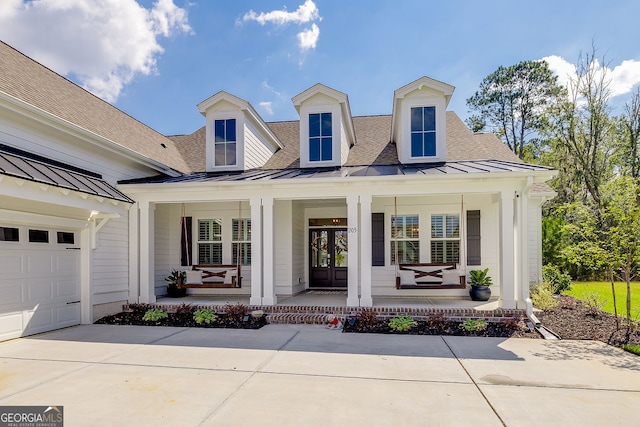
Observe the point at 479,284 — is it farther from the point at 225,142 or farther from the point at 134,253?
the point at 134,253

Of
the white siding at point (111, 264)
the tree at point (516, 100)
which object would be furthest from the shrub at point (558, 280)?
the tree at point (516, 100)

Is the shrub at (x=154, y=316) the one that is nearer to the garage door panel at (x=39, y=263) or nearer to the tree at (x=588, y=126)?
the garage door panel at (x=39, y=263)

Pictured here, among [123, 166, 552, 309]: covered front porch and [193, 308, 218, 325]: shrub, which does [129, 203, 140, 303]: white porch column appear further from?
[193, 308, 218, 325]: shrub

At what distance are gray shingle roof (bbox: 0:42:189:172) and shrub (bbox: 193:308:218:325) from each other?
4371 millimetres

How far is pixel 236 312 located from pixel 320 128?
5.09m

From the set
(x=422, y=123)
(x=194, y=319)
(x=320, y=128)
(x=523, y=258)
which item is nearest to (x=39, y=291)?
(x=194, y=319)

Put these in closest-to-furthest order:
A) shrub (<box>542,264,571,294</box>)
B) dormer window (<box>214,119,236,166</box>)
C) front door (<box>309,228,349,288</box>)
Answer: dormer window (<box>214,119,236,166</box>) < front door (<box>309,228,349,288</box>) < shrub (<box>542,264,571,294</box>)

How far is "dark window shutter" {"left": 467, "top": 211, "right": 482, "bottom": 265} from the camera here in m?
9.88

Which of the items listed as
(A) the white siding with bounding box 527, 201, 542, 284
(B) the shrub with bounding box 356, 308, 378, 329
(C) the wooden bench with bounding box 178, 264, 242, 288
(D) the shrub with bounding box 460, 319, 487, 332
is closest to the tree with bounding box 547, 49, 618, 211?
(A) the white siding with bounding box 527, 201, 542, 284

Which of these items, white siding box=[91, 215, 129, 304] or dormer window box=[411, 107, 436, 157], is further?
dormer window box=[411, 107, 436, 157]

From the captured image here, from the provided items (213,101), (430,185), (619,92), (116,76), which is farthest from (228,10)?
(619,92)

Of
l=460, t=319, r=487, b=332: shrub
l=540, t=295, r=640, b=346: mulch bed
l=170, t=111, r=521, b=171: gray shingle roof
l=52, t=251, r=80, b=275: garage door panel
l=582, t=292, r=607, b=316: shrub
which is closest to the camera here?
l=540, t=295, r=640, b=346: mulch bed

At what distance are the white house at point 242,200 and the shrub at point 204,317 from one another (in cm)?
92

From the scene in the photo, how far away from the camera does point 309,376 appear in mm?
4594
